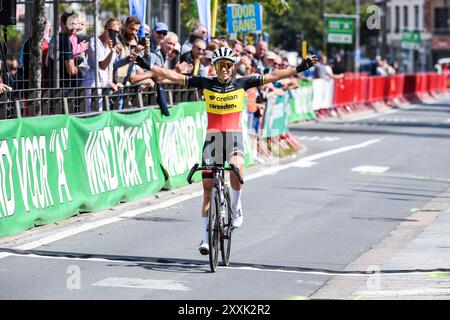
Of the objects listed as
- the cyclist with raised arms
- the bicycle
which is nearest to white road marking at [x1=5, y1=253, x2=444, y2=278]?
the bicycle

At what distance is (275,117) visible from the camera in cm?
2623

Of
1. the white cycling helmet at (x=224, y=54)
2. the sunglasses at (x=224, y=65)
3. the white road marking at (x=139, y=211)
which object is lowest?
the white road marking at (x=139, y=211)

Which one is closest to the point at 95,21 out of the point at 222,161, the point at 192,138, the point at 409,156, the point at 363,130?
the point at 192,138

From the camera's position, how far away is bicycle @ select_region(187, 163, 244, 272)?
11.5m

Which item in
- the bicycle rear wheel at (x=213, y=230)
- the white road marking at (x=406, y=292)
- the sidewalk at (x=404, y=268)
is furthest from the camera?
the bicycle rear wheel at (x=213, y=230)

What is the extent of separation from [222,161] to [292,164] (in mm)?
12194

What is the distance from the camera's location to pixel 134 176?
17219mm

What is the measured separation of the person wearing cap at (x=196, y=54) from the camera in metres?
19.9

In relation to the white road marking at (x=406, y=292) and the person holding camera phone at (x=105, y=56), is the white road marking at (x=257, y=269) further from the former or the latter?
the person holding camera phone at (x=105, y=56)

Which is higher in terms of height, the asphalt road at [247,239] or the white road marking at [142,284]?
the white road marking at [142,284]

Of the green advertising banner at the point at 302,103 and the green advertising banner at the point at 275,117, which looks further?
the green advertising banner at the point at 302,103

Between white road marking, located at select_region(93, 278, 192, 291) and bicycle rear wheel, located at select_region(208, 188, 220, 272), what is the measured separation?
67cm

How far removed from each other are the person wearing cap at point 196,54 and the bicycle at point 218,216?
785 centimetres

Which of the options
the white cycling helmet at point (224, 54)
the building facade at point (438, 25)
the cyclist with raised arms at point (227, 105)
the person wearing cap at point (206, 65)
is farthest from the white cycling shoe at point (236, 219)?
the building facade at point (438, 25)
